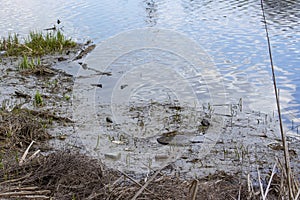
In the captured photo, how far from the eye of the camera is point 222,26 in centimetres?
1220

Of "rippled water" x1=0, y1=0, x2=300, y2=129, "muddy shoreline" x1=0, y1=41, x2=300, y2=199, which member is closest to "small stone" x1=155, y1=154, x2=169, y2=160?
"muddy shoreline" x1=0, y1=41, x2=300, y2=199

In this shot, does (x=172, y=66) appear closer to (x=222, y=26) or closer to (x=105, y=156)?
(x=105, y=156)

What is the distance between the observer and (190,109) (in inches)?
247

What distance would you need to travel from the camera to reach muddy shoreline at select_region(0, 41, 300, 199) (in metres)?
3.30

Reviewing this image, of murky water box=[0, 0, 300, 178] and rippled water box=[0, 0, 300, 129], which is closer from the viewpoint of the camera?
murky water box=[0, 0, 300, 178]

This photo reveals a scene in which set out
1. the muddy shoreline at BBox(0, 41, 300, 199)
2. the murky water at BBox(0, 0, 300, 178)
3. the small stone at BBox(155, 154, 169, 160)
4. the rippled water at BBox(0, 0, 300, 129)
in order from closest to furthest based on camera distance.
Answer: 1. the muddy shoreline at BBox(0, 41, 300, 199)
2. the small stone at BBox(155, 154, 169, 160)
3. the murky water at BBox(0, 0, 300, 178)
4. the rippled water at BBox(0, 0, 300, 129)

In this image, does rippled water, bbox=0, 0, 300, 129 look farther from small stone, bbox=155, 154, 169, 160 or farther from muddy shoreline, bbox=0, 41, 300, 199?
small stone, bbox=155, 154, 169, 160

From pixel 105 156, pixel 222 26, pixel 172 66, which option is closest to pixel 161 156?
pixel 105 156

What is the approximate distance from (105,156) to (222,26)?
Answer: 27.1ft

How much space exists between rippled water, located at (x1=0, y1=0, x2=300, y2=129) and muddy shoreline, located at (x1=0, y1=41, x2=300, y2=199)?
1.15 metres

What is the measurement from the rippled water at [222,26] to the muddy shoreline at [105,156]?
1147mm

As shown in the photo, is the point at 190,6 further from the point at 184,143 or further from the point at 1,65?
the point at 184,143

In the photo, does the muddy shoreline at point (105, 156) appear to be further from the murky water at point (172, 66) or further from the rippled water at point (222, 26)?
the rippled water at point (222, 26)

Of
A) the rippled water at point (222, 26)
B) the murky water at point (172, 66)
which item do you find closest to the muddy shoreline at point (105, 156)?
the murky water at point (172, 66)
